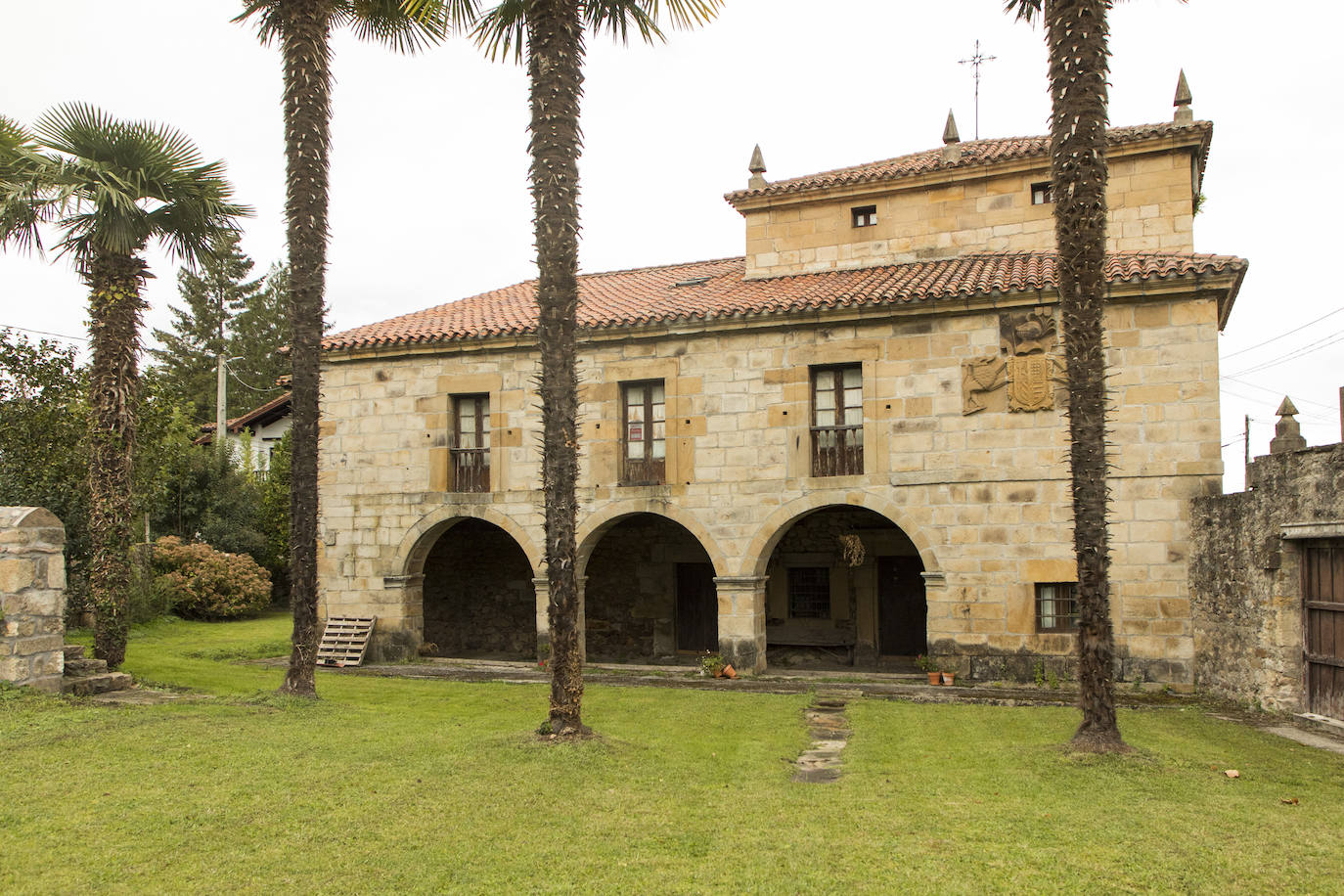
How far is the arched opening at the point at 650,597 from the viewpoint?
61.5ft

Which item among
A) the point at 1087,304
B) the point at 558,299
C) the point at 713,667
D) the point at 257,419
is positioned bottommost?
the point at 713,667

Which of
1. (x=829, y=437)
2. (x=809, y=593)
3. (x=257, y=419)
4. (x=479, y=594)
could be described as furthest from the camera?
(x=257, y=419)

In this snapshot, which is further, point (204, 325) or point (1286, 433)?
point (204, 325)

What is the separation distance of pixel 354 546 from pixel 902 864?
13.5m

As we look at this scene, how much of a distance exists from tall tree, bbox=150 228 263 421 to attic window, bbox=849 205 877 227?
106 ft

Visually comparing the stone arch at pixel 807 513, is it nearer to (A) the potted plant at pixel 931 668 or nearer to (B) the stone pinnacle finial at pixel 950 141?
(A) the potted plant at pixel 931 668

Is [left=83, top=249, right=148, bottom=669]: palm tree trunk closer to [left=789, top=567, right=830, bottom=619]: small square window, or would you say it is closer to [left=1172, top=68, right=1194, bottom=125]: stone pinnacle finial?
[left=789, top=567, right=830, bottom=619]: small square window

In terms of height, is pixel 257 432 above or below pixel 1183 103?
below

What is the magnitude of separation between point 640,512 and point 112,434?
7678mm

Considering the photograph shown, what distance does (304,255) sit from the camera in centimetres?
1188

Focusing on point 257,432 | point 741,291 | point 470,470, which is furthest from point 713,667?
point 257,432

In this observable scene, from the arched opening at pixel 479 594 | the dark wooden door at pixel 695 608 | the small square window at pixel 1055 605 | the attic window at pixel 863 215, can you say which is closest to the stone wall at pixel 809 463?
the small square window at pixel 1055 605

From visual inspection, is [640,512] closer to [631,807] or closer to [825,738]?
[825,738]

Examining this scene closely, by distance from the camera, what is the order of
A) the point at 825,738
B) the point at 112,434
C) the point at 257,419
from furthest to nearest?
the point at 257,419 < the point at 112,434 < the point at 825,738
